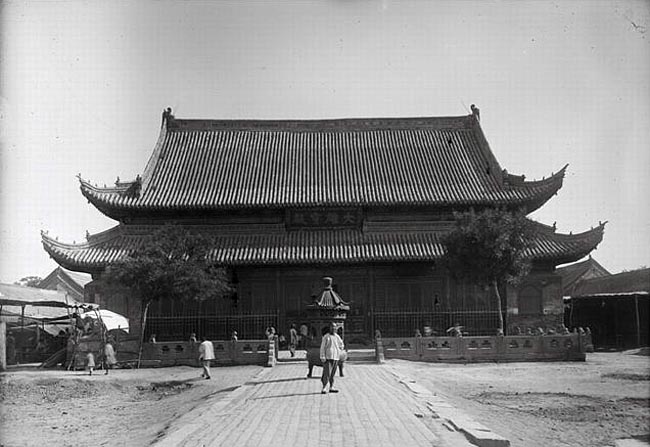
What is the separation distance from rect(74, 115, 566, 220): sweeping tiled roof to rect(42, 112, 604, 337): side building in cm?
10

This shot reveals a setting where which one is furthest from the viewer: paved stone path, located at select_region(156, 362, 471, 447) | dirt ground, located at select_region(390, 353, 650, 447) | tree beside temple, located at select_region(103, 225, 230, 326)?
tree beside temple, located at select_region(103, 225, 230, 326)

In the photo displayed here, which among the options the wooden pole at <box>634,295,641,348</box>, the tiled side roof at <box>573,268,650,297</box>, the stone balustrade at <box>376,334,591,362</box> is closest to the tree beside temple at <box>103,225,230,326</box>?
the stone balustrade at <box>376,334,591,362</box>

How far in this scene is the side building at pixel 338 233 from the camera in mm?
31578

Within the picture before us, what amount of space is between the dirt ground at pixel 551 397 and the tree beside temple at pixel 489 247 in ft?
13.0

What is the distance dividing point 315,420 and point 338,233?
74.1 feet

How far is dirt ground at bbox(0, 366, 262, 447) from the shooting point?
1366cm

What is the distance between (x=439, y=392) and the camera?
55.3ft

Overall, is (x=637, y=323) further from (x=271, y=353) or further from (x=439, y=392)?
(x=439, y=392)

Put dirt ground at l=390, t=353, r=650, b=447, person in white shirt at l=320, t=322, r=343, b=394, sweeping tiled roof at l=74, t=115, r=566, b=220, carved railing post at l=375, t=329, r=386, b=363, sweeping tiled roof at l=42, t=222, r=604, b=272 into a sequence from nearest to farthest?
dirt ground at l=390, t=353, r=650, b=447, person in white shirt at l=320, t=322, r=343, b=394, carved railing post at l=375, t=329, r=386, b=363, sweeping tiled roof at l=42, t=222, r=604, b=272, sweeping tiled roof at l=74, t=115, r=566, b=220

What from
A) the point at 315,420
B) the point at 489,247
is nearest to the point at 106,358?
the point at 489,247

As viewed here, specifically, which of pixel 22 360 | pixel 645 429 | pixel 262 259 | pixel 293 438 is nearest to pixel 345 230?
pixel 262 259

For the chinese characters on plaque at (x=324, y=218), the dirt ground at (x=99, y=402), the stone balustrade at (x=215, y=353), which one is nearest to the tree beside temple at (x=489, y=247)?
the chinese characters on plaque at (x=324, y=218)

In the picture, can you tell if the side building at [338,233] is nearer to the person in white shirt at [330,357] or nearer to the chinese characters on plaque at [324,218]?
the chinese characters on plaque at [324,218]

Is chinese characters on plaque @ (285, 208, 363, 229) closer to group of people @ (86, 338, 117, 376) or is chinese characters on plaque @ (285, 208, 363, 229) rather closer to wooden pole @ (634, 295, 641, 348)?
group of people @ (86, 338, 117, 376)
